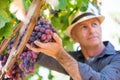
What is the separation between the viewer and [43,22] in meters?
1.55

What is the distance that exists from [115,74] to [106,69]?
6cm

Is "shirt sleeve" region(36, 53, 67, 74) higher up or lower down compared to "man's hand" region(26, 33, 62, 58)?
lower down

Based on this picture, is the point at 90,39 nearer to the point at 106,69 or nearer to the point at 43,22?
the point at 106,69

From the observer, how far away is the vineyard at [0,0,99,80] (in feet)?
4.20

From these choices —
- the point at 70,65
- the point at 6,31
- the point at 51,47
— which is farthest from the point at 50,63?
the point at 6,31

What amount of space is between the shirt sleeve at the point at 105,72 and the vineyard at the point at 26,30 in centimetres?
28

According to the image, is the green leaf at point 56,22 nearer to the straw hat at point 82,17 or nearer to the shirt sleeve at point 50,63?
the shirt sleeve at point 50,63

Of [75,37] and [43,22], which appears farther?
[75,37]

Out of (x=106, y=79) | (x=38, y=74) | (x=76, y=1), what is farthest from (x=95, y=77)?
(x=38, y=74)

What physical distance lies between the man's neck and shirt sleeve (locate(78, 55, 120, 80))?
0.29m

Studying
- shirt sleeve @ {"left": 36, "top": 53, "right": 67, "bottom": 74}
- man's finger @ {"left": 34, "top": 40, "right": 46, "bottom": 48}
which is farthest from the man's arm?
man's finger @ {"left": 34, "top": 40, "right": 46, "bottom": 48}

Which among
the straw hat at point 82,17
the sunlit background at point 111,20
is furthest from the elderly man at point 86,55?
the sunlit background at point 111,20

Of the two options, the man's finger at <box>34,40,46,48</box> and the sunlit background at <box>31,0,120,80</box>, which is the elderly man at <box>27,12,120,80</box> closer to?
the man's finger at <box>34,40,46,48</box>

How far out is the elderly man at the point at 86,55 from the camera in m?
1.93
